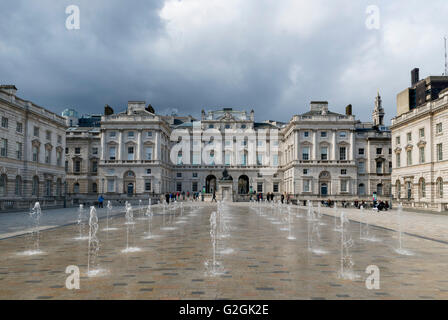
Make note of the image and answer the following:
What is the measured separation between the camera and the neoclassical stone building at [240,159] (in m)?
68.5

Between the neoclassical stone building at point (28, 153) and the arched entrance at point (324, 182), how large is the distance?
45.4 m

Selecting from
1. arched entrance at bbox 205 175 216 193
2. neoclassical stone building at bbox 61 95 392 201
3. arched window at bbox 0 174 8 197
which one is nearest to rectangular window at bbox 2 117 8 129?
arched window at bbox 0 174 8 197

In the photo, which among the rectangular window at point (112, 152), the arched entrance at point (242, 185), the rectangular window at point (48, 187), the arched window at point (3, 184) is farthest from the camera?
the arched entrance at point (242, 185)

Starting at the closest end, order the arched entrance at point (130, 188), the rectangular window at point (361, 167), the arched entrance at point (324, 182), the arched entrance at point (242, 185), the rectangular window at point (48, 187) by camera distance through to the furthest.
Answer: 1. the rectangular window at point (48, 187)
2. the arched entrance at point (324, 182)
3. the arched entrance at point (130, 188)
4. the rectangular window at point (361, 167)
5. the arched entrance at point (242, 185)

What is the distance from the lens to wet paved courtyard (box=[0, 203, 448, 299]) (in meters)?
7.37

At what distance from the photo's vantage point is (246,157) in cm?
8144

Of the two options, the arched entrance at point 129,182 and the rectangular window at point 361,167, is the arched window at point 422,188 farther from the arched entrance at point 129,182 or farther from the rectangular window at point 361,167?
the arched entrance at point 129,182

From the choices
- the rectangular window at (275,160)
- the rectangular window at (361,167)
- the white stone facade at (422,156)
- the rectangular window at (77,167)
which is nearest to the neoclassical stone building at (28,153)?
the rectangular window at (77,167)

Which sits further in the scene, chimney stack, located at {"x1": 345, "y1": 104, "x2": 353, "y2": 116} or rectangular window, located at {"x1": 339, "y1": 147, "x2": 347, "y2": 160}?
chimney stack, located at {"x1": 345, "y1": 104, "x2": 353, "y2": 116}

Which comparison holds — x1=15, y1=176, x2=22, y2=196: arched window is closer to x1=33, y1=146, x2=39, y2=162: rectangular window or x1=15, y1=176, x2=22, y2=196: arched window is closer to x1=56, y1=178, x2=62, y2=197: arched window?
x1=33, y1=146, x2=39, y2=162: rectangular window

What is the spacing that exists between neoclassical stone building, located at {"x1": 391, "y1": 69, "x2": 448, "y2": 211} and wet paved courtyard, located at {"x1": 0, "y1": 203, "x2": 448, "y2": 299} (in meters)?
29.0

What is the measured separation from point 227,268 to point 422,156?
139 ft

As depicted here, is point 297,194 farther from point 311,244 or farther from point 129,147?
point 311,244
